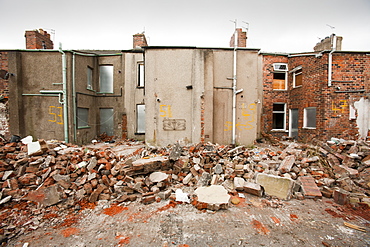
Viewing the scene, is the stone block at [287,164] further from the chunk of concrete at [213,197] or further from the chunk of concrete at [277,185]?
the chunk of concrete at [213,197]

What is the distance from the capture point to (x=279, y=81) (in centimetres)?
1138

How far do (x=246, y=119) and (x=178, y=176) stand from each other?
4.85 meters

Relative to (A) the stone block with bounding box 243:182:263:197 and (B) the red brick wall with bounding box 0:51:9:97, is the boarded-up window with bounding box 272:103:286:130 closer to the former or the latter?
(A) the stone block with bounding box 243:182:263:197

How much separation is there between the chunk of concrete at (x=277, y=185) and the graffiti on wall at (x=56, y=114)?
11.0m

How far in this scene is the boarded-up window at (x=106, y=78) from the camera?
12.0 m

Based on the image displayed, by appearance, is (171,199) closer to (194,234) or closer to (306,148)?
(194,234)

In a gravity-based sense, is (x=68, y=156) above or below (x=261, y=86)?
below

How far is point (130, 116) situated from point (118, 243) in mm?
9464

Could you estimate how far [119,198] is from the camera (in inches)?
181

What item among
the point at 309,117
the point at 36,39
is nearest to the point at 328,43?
the point at 309,117

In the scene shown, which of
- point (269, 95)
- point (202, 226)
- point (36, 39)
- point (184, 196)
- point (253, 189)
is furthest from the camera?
point (269, 95)

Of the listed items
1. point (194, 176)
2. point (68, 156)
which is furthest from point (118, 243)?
point (68, 156)

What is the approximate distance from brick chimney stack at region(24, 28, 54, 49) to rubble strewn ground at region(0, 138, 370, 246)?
810 centimetres

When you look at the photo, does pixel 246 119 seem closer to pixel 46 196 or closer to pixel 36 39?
pixel 46 196
